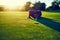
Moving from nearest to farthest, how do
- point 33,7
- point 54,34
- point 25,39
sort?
point 25,39, point 54,34, point 33,7

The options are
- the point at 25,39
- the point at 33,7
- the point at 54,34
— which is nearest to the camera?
the point at 25,39

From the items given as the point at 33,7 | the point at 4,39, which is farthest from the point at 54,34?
the point at 33,7

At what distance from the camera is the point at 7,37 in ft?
23.9

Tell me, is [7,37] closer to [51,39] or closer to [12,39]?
[12,39]

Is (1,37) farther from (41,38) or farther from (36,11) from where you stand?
(36,11)

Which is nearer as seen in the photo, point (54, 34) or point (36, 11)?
point (54, 34)

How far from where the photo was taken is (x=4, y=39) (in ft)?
22.8

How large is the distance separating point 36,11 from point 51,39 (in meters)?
8.92

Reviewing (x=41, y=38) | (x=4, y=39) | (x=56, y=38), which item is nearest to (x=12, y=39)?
(x=4, y=39)

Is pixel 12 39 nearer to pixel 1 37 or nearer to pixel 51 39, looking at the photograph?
pixel 1 37

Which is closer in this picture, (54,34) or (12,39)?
(12,39)

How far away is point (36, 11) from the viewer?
1580cm

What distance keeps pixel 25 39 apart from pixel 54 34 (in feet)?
4.98

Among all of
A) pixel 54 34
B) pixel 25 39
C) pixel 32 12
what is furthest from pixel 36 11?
pixel 25 39
